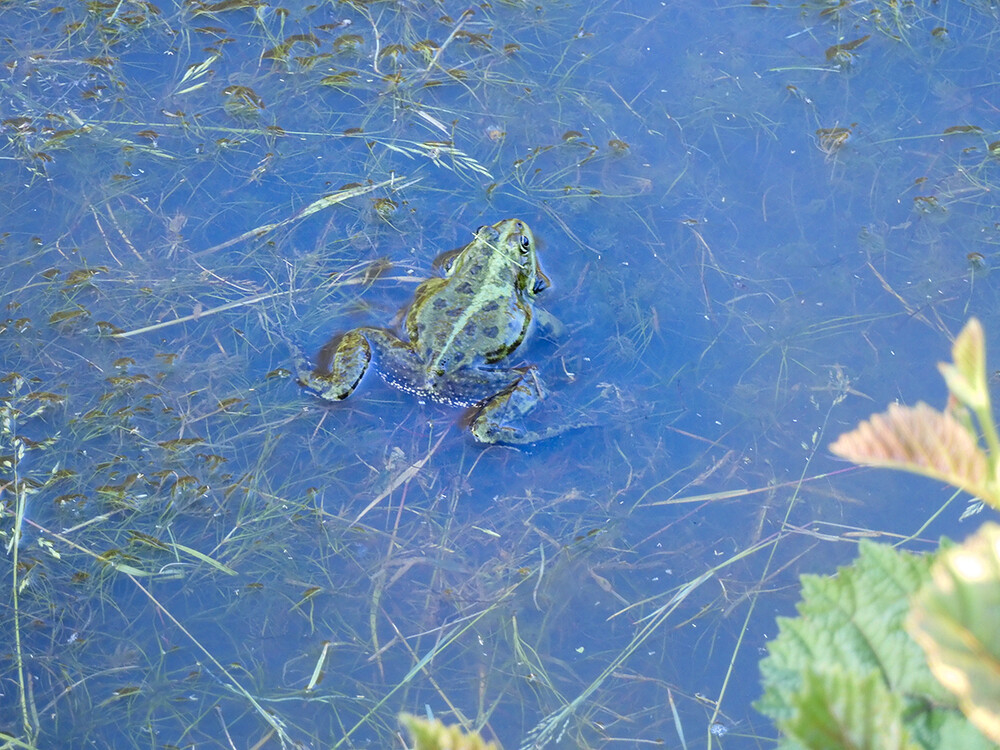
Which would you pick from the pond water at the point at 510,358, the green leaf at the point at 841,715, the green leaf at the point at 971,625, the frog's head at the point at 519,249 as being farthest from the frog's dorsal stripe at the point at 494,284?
the green leaf at the point at 971,625

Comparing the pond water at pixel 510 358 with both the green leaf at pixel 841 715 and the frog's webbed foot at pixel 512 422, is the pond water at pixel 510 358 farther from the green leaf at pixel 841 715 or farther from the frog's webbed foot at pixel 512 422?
the green leaf at pixel 841 715

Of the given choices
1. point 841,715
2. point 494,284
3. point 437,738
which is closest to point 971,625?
point 841,715

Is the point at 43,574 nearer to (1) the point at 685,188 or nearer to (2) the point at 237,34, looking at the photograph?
(2) the point at 237,34

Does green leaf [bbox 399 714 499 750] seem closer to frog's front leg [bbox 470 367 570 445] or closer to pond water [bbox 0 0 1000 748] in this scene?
pond water [bbox 0 0 1000 748]

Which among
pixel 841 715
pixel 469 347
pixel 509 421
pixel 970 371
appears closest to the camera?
pixel 970 371

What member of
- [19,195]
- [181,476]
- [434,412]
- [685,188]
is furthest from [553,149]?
[19,195]

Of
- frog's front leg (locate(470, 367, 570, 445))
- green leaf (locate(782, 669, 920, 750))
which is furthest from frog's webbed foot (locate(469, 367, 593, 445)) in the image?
green leaf (locate(782, 669, 920, 750))

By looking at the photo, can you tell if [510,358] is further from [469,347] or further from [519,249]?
[519,249]
